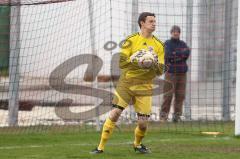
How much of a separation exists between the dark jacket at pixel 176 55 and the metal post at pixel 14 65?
3076mm

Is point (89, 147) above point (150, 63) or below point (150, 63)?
below

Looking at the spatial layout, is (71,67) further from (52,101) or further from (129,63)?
(129,63)

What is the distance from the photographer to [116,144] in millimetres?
11695

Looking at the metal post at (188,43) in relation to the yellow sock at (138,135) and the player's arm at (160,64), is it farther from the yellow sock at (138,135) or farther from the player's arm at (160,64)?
the yellow sock at (138,135)

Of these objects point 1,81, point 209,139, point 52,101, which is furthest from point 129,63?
point 52,101

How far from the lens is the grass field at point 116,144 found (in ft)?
33.3

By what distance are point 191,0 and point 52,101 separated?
399cm

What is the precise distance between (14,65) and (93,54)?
152 centimetres

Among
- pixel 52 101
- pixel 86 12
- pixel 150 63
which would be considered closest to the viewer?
pixel 150 63

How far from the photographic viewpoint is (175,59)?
51.9 ft

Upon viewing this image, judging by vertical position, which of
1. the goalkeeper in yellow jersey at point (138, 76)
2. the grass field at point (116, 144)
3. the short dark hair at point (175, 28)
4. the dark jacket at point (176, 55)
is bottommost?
the grass field at point (116, 144)

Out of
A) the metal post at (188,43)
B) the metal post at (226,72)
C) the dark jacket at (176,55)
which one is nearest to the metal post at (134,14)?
the dark jacket at (176,55)

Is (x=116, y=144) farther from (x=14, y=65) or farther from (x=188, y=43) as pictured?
(x=188, y=43)

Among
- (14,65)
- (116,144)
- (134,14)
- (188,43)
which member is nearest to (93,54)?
(134,14)
